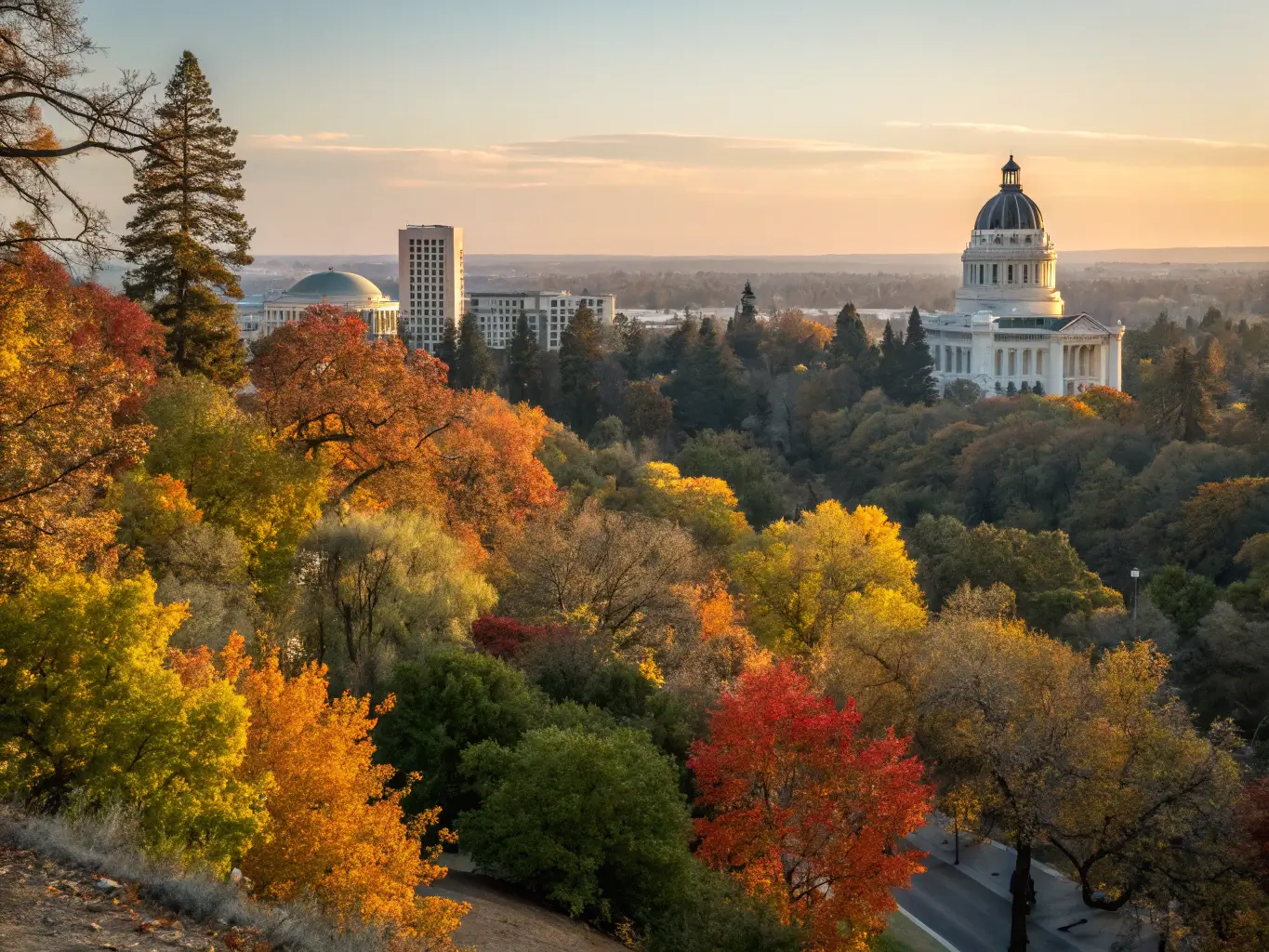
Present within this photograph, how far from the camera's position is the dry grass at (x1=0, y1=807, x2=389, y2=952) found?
1548 cm

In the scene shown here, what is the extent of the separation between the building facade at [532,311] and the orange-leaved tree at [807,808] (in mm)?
139514

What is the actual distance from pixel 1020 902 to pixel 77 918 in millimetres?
20334

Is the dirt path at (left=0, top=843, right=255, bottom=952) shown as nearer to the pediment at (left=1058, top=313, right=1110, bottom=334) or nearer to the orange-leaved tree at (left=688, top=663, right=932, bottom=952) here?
the orange-leaved tree at (left=688, top=663, right=932, bottom=952)

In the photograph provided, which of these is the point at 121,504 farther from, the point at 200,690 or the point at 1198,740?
the point at 1198,740

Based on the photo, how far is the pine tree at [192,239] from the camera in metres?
42.1

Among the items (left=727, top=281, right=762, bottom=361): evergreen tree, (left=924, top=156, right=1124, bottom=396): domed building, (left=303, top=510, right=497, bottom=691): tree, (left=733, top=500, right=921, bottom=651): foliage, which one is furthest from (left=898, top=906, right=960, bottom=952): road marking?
(left=924, top=156, right=1124, bottom=396): domed building

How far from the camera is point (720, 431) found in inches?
3693

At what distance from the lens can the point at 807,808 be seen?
1049 inches

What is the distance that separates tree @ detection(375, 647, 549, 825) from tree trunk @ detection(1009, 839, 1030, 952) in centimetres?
969

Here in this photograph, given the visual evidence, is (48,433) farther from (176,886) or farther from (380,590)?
(380,590)

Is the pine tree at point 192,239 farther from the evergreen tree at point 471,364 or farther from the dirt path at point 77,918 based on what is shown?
the evergreen tree at point 471,364

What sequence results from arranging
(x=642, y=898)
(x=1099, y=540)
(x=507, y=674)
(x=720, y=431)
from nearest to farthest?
(x=642, y=898) < (x=507, y=674) < (x=1099, y=540) < (x=720, y=431)

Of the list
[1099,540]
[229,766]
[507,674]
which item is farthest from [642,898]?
[1099,540]

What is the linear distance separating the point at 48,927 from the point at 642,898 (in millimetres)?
12270
